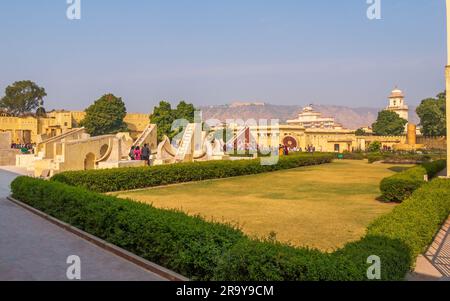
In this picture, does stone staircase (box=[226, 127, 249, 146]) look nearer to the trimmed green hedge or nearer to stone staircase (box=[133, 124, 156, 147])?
stone staircase (box=[133, 124, 156, 147])

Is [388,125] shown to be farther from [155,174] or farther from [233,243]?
[233,243]

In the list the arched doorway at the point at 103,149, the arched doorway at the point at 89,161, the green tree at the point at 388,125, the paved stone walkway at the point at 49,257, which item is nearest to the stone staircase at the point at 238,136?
the arched doorway at the point at 103,149

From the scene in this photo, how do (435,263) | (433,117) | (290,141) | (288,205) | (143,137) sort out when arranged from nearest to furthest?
(435,263) → (288,205) → (143,137) → (290,141) → (433,117)

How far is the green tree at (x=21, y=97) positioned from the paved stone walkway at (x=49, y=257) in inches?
3573

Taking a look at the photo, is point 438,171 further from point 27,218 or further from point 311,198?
point 27,218

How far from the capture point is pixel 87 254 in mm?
6789

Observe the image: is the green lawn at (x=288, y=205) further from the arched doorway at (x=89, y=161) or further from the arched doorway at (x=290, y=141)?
the arched doorway at (x=290, y=141)

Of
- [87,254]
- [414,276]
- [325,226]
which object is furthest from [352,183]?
[87,254]

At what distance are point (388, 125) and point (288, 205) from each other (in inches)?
3773

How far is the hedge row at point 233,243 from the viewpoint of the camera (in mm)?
4480

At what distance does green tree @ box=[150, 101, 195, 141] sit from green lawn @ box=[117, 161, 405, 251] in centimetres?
5222

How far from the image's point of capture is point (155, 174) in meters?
16.1

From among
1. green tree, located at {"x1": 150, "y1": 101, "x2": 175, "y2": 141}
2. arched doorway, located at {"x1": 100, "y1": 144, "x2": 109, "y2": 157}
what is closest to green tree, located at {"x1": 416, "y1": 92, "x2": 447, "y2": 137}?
green tree, located at {"x1": 150, "y1": 101, "x2": 175, "y2": 141}

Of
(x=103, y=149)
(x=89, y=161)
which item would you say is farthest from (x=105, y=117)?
(x=89, y=161)
